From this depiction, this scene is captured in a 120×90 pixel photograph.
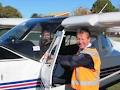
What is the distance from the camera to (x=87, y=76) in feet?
19.2

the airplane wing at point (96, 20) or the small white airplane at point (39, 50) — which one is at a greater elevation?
the airplane wing at point (96, 20)

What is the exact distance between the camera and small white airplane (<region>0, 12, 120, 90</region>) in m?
6.45

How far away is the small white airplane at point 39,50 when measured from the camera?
6449mm

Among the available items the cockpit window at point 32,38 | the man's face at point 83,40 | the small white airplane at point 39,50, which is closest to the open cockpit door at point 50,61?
the small white airplane at point 39,50

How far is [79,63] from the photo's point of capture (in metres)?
5.84

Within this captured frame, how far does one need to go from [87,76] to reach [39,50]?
1.35 meters

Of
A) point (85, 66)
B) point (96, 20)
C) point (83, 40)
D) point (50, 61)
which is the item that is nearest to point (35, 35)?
point (50, 61)

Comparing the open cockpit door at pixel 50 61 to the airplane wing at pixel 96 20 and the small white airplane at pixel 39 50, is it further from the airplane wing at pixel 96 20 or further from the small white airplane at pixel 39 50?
the airplane wing at pixel 96 20

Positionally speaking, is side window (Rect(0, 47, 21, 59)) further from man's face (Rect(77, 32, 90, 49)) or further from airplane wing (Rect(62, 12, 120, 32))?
man's face (Rect(77, 32, 90, 49))

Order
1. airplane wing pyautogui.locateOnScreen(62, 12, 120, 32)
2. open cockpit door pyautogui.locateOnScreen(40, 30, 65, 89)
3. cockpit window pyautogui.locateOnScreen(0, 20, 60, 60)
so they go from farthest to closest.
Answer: cockpit window pyautogui.locateOnScreen(0, 20, 60, 60)
open cockpit door pyautogui.locateOnScreen(40, 30, 65, 89)
airplane wing pyautogui.locateOnScreen(62, 12, 120, 32)

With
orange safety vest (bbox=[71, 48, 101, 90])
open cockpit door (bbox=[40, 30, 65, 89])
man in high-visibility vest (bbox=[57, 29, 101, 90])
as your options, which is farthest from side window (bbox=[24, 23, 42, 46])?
orange safety vest (bbox=[71, 48, 101, 90])

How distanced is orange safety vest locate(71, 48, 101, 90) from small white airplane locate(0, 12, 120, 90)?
0.62 m

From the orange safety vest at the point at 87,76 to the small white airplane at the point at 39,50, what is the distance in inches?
24.5

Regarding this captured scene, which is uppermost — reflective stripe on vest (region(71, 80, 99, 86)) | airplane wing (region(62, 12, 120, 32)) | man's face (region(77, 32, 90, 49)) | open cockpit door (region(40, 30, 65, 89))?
airplane wing (region(62, 12, 120, 32))
